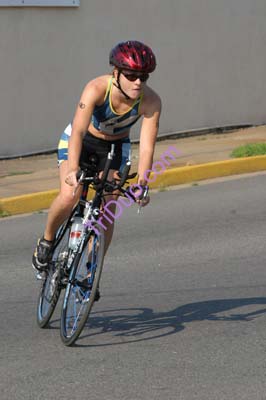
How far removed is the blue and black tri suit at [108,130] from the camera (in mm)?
6191

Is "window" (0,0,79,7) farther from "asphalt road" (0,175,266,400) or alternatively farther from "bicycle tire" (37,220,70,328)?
"bicycle tire" (37,220,70,328)

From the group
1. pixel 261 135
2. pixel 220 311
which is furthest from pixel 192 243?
pixel 261 135

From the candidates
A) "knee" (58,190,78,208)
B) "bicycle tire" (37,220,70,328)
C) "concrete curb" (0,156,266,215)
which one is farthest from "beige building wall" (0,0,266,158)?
"knee" (58,190,78,208)

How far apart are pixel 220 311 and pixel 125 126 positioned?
1.53 metres

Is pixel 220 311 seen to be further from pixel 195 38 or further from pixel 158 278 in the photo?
pixel 195 38

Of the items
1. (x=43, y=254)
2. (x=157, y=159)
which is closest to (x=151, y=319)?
(x=43, y=254)

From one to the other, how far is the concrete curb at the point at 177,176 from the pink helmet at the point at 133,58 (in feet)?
18.0

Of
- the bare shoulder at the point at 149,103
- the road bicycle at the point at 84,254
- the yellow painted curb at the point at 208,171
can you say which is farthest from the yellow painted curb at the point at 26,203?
the bare shoulder at the point at 149,103

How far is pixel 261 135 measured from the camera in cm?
1639

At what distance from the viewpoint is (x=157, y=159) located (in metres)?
13.9

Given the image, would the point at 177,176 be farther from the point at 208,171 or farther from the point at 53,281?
the point at 53,281

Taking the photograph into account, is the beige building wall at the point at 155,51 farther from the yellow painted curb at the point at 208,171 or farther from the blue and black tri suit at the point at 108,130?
the blue and black tri suit at the point at 108,130

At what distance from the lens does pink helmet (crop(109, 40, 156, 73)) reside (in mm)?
5941

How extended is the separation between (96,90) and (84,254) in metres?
1.01
